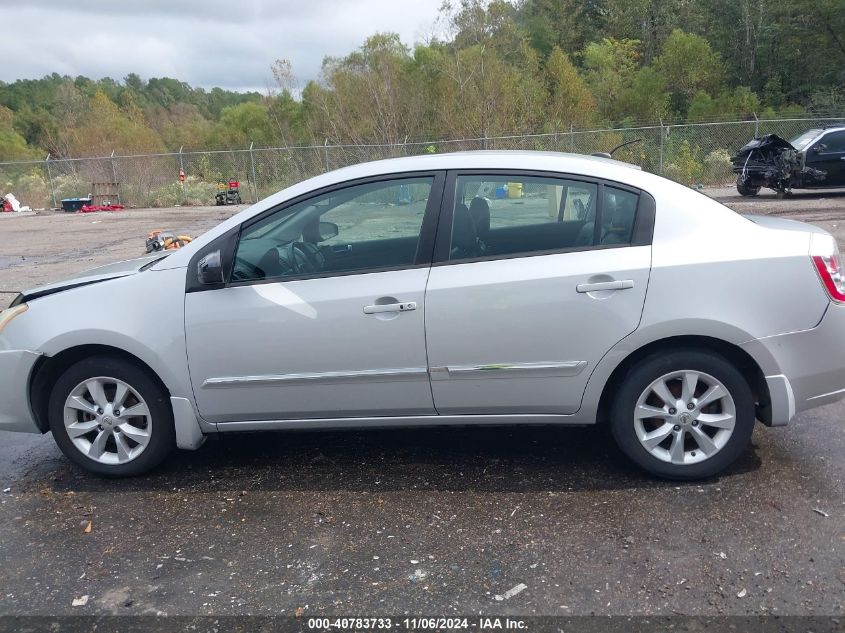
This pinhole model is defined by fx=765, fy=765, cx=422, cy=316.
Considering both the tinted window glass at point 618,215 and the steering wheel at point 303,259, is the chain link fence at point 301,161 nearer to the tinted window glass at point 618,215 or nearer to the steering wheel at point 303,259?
the tinted window glass at point 618,215

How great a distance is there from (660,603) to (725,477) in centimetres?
125

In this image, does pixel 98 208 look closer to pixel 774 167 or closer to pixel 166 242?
pixel 166 242

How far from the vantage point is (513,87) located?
2795 cm

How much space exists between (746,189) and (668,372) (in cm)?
1688

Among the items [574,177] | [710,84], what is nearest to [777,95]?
[710,84]

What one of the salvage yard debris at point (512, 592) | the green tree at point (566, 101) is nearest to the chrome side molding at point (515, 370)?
the salvage yard debris at point (512, 592)

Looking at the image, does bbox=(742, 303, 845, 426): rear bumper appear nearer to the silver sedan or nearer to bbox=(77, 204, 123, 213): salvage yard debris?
the silver sedan

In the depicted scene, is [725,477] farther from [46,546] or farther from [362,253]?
[46,546]

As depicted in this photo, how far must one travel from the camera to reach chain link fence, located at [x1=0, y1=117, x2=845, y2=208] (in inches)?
906

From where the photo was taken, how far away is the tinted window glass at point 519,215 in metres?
3.92

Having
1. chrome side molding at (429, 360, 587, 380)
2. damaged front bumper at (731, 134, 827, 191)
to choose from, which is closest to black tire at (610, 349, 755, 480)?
chrome side molding at (429, 360, 587, 380)

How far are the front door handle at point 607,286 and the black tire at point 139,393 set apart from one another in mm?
2307

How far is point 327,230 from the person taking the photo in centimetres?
423

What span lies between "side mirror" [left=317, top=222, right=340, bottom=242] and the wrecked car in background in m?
16.3
